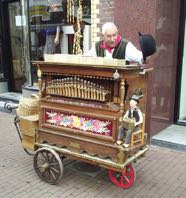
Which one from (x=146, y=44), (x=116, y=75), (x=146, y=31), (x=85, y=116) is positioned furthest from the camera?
Answer: (x=146, y=31)

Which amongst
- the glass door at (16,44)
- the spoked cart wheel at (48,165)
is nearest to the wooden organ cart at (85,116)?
the spoked cart wheel at (48,165)

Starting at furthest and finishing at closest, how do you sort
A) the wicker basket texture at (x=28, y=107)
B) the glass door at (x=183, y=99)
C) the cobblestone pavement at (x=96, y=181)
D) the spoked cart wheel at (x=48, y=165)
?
the glass door at (x=183, y=99)
the wicker basket texture at (x=28, y=107)
the spoked cart wheel at (x=48, y=165)
the cobblestone pavement at (x=96, y=181)

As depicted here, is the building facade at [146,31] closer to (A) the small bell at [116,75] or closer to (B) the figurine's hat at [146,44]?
(B) the figurine's hat at [146,44]

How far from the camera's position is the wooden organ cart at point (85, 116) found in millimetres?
3496

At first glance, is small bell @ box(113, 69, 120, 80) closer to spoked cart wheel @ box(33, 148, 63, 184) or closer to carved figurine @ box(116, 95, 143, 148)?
carved figurine @ box(116, 95, 143, 148)

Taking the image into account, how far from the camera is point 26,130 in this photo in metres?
4.26

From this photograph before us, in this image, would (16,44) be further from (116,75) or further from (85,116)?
(116,75)

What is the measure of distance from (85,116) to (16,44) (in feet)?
19.4

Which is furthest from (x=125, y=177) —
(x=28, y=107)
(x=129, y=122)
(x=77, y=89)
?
(x=28, y=107)

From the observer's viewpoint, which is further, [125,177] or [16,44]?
[16,44]

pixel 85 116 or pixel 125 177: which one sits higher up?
pixel 85 116

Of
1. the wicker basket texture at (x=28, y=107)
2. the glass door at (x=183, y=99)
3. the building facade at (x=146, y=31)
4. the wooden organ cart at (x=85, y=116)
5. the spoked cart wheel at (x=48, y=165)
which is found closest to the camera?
the wooden organ cart at (x=85, y=116)

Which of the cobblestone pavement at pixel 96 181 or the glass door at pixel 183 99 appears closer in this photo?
the cobblestone pavement at pixel 96 181

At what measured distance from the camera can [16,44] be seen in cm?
899
